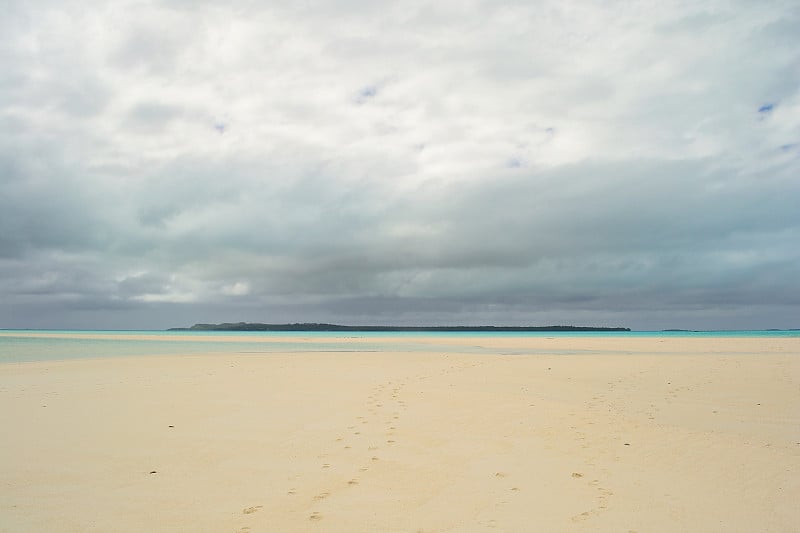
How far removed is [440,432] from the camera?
36.1 ft

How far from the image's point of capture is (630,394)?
1695cm

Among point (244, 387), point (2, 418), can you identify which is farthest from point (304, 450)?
point (244, 387)

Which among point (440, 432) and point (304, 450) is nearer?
point (304, 450)

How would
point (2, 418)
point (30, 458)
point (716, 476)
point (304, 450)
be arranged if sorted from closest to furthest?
point (716, 476), point (30, 458), point (304, 450), point (2, 418)

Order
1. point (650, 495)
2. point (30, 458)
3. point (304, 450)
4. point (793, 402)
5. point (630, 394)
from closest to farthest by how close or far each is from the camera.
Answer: point (650, 495)
point (30, 458)
point (304, 450)
point (793, 402)
point (630, 394)

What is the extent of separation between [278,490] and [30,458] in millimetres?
4945

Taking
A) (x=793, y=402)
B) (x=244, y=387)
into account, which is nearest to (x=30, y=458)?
(x=244, y=387)

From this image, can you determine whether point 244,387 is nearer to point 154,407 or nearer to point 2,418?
point 154,407

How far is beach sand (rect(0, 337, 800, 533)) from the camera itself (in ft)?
21.1

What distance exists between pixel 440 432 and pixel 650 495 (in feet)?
15.3

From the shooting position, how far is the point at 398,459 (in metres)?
8.94

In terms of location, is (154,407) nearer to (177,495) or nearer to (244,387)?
(244,387)

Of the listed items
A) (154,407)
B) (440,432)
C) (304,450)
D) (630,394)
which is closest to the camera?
(304,450)

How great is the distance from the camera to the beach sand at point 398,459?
644 centimetres
